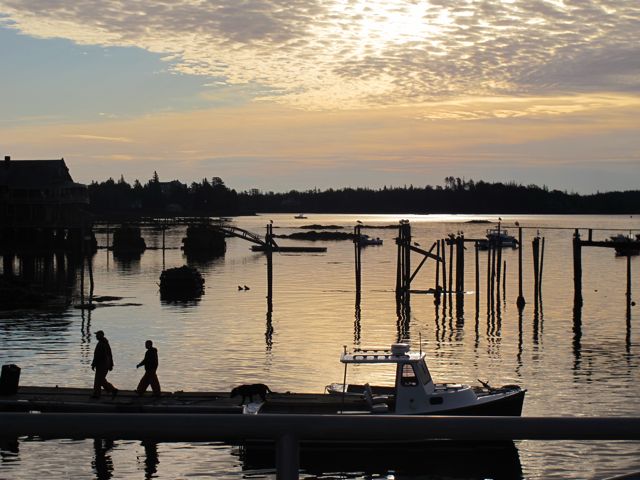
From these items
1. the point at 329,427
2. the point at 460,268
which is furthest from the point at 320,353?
the point at 329,427

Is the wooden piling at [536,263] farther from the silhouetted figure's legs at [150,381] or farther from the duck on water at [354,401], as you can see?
the silhouetted figure's legs at [150,381]

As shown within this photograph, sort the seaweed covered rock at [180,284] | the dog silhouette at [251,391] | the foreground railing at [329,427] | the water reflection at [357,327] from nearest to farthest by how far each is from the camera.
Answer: the foreground railing at [329,427] → the dog silhouette at [251,391] → the water reflection at [357,327] → the seaweed covered rock at [180,284]

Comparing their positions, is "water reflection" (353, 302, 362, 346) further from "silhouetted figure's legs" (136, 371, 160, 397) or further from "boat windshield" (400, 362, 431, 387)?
"boat windshield" (400, 362, 431, 387)

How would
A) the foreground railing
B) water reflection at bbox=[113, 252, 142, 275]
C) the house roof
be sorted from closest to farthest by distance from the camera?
the foreground railing < water reflection at bbox=[113, 252, 142, 275] < the house roof

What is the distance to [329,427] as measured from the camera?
2.86 meters

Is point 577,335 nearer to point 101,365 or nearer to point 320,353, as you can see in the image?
point 320,353

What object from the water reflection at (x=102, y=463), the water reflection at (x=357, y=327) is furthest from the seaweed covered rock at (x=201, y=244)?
the water reflection at (x=102, y=463)

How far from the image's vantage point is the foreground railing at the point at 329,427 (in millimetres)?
2803

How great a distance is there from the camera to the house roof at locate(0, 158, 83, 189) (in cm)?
11825

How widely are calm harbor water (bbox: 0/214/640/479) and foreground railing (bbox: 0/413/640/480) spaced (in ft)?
27.5

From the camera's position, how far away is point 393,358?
26.1 meters

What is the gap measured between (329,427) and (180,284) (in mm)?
74641

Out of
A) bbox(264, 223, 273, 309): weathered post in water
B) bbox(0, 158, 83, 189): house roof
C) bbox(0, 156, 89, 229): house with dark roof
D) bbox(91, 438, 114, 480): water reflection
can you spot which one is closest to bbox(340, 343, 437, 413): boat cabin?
bbox(91, 438, 114, 480): water reflection

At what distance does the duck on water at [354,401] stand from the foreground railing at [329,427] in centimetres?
2248
